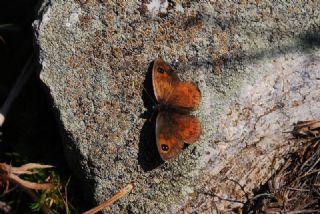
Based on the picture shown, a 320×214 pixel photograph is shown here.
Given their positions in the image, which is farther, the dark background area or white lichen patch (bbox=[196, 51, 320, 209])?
the dark background area

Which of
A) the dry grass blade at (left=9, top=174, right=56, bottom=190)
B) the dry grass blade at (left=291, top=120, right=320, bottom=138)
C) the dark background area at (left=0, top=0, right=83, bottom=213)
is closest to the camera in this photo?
the dry grass blade at (left=9, top=174, right=56, bottom=190)

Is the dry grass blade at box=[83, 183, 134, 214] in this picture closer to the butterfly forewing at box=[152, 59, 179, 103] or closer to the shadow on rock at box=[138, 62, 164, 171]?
the shadow on rock at box=[138, 62, 164, 171]

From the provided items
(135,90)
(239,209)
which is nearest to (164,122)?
(135,90)

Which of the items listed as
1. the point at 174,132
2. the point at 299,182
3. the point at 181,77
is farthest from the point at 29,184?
the point at 299,182

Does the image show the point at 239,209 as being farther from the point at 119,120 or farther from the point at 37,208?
the point at 37,208

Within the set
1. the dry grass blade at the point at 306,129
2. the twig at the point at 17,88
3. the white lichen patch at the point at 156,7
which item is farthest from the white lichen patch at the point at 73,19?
the dry grass blade at the point at 306,129

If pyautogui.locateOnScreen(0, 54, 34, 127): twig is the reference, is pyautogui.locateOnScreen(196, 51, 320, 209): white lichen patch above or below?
below

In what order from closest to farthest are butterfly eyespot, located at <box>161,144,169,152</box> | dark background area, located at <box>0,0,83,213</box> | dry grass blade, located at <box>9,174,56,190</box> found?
butterfly eyespot, located at <box>161,144,169,152</box> < dry grass blade, located at <box>9,174,56,190</box> < dark background area, located at <box>0,0,83,213</box>

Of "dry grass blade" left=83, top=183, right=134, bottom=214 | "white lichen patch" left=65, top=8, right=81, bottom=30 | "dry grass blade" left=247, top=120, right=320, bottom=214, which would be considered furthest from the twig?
"dry grass blade" left=247, top=120, right=320, bottom=214
